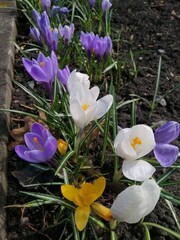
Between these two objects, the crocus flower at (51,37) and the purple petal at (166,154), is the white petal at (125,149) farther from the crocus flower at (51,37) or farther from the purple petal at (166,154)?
the crocus flower at (51,37)

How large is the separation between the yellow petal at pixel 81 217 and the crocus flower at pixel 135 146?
19 cm

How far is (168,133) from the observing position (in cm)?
143

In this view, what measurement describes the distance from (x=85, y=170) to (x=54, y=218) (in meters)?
0.22

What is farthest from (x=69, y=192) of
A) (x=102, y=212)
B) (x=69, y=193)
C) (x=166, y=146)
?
(x=166, y=146)

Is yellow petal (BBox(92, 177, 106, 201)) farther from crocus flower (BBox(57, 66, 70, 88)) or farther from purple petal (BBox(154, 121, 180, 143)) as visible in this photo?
crocus flower (BBox(57, 66, 70, 88))

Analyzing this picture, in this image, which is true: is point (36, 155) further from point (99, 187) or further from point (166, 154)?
point (166, 154)

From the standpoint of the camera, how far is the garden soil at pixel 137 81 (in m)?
1.61

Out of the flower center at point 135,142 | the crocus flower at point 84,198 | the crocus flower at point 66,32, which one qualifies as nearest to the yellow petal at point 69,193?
the crocus flower at point 84,198

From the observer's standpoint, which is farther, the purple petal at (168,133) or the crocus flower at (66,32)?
the crocus flower at (66,32)

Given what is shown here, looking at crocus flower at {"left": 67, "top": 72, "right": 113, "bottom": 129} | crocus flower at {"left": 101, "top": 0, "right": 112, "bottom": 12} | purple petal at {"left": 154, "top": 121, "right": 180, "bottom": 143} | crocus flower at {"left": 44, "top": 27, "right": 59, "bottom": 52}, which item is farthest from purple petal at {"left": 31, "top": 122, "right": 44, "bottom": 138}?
crocus flower at {"left": 101, "top": 0, "right": 112, "bottom": 12}

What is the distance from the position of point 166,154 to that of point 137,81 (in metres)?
0.94

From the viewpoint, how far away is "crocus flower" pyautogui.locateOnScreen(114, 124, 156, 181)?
1.35 metres

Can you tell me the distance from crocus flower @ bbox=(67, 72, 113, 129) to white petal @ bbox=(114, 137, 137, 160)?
14cm

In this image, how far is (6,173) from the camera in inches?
68.8
